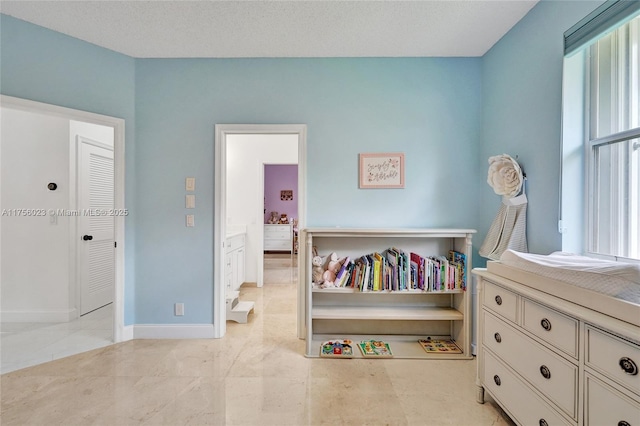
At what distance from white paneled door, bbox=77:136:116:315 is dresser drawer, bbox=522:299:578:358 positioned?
3.66 m

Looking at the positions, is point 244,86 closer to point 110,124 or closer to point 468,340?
point 110,124

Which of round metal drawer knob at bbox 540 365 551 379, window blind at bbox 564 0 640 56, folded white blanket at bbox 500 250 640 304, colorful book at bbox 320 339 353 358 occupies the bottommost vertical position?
colorful book at bbox 320 339 353 358

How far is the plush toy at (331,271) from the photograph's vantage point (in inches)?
97.0

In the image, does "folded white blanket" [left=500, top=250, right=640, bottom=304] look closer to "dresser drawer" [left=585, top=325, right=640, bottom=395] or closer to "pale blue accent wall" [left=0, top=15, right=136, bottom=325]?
"dresser drawer" [left=585, top=325, right=640, bottom=395]

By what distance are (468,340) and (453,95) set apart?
7.03ft

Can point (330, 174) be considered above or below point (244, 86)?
below

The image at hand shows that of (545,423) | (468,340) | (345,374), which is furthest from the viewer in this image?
(468,340)

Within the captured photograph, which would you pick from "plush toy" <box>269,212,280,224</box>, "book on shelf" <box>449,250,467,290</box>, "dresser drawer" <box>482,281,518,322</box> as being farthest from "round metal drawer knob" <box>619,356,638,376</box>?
"plush toy" <box>269,212,280,224</box>

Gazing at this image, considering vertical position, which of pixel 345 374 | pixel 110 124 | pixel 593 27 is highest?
pixel 593 27

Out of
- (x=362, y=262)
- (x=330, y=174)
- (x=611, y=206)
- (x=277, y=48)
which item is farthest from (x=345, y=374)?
(x=277, y=48)

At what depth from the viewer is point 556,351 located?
48.5 inches

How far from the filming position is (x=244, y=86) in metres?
2.69

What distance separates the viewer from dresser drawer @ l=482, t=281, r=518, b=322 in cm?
149

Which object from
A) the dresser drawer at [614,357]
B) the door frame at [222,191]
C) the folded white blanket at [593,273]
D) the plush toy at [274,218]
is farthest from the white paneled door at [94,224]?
the plush toy at [274,218]
